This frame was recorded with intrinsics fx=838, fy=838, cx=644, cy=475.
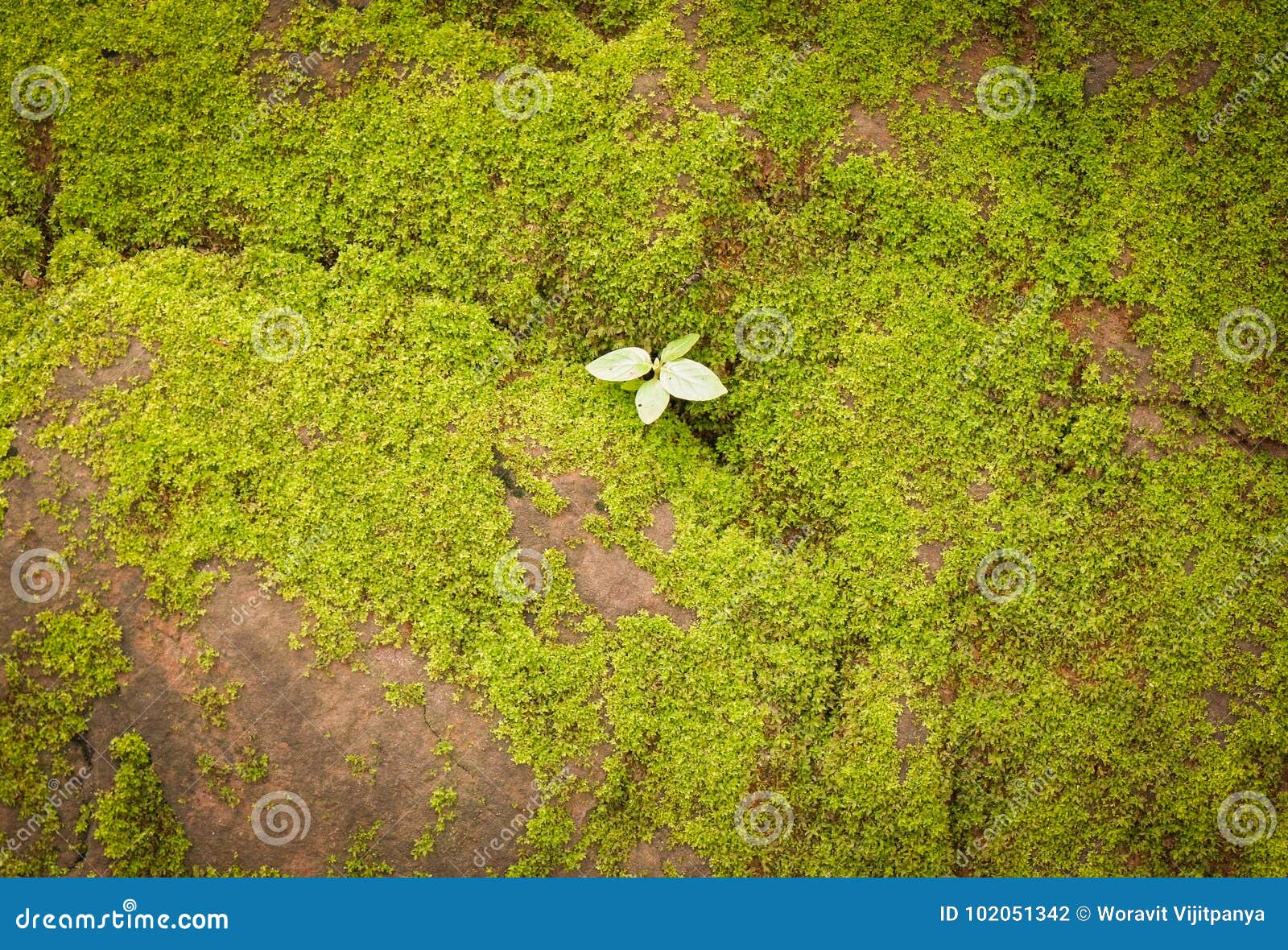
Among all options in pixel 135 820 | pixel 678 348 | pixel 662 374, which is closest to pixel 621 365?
pixel 662 374

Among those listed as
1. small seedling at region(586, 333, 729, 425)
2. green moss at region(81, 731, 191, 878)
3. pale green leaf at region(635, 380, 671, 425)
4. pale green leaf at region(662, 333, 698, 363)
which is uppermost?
pale green leaf at region(662, 333, 698, 363)

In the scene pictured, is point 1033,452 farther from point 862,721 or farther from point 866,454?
point 862,721

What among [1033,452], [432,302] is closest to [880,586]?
[1033,452]

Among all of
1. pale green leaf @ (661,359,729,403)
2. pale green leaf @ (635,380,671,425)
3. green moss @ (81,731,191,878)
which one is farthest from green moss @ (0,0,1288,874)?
green moss @ (81,731,191,878)

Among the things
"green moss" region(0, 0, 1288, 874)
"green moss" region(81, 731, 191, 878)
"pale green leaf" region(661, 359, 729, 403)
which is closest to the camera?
"green moss" region(81, 731, 191, 878)

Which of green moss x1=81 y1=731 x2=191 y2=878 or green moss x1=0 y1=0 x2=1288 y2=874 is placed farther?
green moss x1=0 y1=0 x2=1288 y2=874

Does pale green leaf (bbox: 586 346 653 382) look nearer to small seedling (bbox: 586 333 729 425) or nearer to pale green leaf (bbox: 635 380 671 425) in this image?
small seedling (bbox: 586 333 729 425)

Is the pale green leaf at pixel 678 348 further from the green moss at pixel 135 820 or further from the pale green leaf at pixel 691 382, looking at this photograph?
the green moss at pixel 135 820
